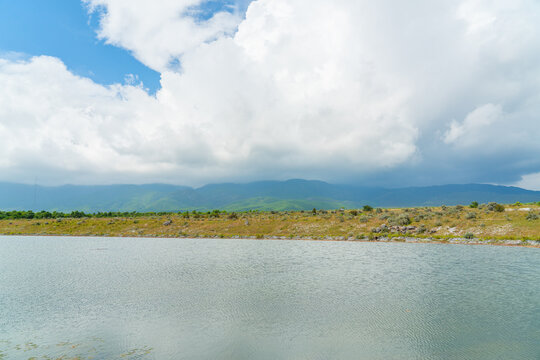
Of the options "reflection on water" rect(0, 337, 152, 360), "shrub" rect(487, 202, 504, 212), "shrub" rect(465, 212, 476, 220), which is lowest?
"reflection on water" rect(0, 337, 152, 360)

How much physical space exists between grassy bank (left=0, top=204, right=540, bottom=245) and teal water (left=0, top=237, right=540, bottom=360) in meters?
34.6

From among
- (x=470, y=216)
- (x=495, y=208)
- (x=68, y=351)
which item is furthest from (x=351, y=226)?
(x=68, y=351)

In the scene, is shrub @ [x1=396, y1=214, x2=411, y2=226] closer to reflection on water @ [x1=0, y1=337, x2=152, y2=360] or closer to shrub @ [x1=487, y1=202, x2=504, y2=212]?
shrub @ [x1=487, y1=202, x2=504, y2=212]

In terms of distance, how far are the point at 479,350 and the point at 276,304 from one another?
465 inches

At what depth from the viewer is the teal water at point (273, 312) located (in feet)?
46.6

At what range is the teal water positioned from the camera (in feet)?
46.6

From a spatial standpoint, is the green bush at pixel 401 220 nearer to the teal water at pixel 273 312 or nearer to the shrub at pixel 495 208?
the shrub at pixel 495 208

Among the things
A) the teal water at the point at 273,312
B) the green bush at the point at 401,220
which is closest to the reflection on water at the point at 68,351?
the teal water at the point at 273,312

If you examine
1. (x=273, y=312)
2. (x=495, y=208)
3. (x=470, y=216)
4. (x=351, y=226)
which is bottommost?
(x=273, y=312)

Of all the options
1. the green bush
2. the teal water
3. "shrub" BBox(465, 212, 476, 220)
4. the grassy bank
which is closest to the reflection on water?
the teal water

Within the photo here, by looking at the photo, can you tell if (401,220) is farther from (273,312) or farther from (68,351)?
(68,351)

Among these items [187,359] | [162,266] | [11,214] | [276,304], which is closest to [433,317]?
[276,304]

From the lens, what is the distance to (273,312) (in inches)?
768

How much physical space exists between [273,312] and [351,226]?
68.9 m
